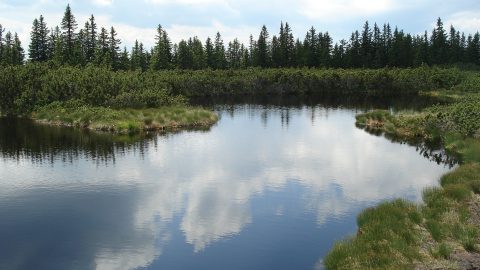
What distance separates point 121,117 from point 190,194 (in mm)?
34531

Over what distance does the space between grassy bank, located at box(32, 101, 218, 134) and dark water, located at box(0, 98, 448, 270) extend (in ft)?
12.5

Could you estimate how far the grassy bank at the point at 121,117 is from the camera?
208 feet

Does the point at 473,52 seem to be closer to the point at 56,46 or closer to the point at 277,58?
the point at 277,58

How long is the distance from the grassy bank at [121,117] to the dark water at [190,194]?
3.80m

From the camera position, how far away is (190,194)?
3466 cm

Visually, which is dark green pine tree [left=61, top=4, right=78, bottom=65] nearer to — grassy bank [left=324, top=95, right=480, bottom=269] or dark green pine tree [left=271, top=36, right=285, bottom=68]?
dark green pine tree [left=271, top=36, right=285, bottom=68]

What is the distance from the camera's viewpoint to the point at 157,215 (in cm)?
3011

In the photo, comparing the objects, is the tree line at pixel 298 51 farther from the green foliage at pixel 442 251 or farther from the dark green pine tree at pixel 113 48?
the green foliage at pixel 442 251

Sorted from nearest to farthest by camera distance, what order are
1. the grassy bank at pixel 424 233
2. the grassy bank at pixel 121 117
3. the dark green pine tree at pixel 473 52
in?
the grassy bank at pixel 424 233, the grassy bank at pixel 121 117, the dark green pine tree at pixel 473 52

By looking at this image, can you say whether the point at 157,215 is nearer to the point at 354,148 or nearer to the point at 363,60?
the point at 354,148

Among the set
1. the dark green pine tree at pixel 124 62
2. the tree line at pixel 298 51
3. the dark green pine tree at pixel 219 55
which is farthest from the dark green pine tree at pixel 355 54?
the dark green pine tree at pixel 124 62

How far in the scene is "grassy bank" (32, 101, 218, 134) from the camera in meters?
63.4

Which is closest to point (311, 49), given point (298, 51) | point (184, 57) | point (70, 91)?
point (298, 51)

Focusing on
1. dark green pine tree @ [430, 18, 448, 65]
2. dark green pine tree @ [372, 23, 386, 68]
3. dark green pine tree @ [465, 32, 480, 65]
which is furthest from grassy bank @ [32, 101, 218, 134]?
dark green pine tree @ [465, 32, 480, 65]
